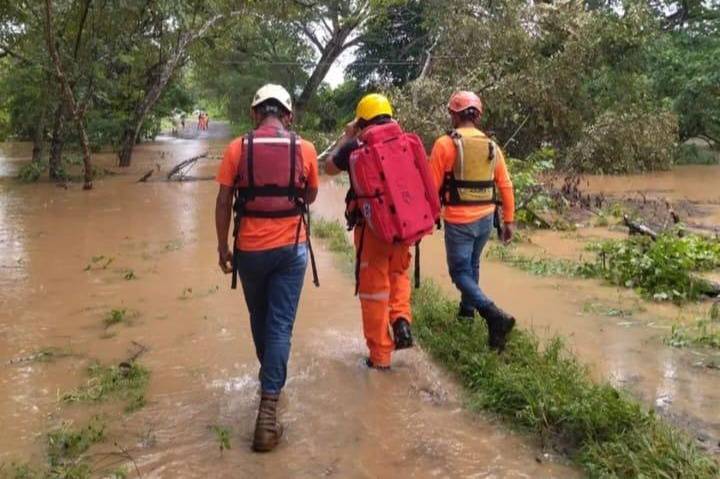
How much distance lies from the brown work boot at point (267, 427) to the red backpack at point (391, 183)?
1.19 meters

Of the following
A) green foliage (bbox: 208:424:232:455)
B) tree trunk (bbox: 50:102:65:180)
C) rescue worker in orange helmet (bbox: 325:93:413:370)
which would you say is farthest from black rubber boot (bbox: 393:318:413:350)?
tree trunk (bbox: 50:102:65:180)

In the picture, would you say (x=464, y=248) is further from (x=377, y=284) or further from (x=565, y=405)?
(x=565, y=405)

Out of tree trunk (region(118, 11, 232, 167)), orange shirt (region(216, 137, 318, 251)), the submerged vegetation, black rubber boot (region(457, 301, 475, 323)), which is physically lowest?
the submerged vegetation

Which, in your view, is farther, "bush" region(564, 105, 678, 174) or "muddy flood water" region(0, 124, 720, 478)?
"bush" region(564, 105, 678, 174)

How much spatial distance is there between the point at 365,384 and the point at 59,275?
4.56 meters

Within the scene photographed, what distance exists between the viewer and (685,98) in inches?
819

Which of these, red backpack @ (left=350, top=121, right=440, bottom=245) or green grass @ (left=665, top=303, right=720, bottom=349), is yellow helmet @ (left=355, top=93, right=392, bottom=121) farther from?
green grass @ (left=665, top=303, right=720, bottom=349)

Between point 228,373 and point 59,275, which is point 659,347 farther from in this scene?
point 59,275

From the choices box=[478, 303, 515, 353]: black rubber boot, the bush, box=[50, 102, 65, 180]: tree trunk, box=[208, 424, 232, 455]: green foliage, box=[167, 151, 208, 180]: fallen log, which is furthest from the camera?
box=[167, 151, 208, 180]: fallen log

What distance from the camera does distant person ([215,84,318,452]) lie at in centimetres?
360

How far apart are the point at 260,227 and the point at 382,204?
2.68 ft

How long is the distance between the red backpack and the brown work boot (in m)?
1.19

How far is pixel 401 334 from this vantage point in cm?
462

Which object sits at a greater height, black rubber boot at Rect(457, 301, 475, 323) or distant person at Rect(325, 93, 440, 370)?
distant person at Rect(325, 93, 440, 370)
